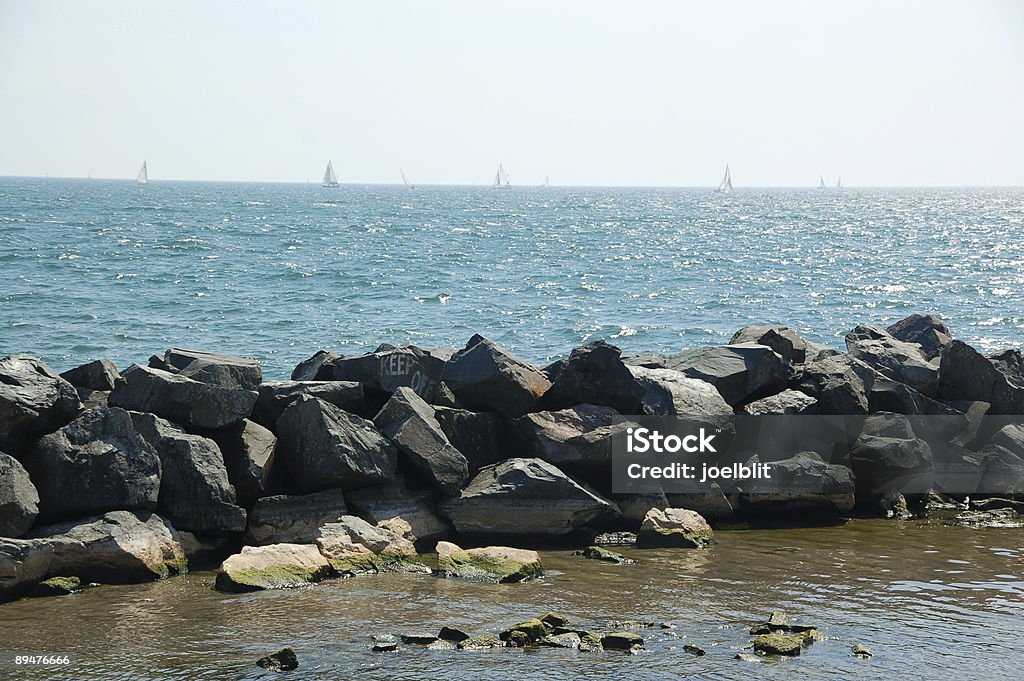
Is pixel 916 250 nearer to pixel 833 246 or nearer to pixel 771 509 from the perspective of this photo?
pixel 833 246

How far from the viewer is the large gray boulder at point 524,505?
12.8m

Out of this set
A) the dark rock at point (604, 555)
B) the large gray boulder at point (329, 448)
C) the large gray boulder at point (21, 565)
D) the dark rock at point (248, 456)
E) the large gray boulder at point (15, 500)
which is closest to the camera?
the large gray boulder at point (21, 565)

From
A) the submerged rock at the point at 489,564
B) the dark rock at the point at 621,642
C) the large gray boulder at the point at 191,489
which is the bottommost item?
the submerged rock at the point at 489,564

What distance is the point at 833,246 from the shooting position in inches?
2724

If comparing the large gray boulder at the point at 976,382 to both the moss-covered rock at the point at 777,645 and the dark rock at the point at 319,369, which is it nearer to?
the moss-covered rock at the point at 777,645

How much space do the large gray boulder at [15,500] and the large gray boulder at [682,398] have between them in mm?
7465

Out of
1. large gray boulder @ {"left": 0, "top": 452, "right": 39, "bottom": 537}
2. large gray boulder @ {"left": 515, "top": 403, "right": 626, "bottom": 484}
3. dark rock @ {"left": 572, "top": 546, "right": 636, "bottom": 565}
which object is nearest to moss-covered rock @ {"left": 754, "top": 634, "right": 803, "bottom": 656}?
dark rock @ {"left": 572, "top": 546, "right": 636, "bottom": 565}

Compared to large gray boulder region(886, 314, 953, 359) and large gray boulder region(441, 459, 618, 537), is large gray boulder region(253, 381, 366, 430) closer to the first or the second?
large gray boulder region(441, 459, 618, 537)

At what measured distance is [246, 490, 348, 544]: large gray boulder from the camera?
12062mm

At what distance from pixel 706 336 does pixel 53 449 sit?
74.4ft

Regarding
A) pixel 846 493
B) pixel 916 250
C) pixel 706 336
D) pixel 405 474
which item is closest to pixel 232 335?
pixel 706 336

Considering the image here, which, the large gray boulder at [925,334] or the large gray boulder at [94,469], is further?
the large gray boulder at [925,334]

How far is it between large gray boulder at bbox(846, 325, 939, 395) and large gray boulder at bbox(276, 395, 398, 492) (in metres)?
8.53

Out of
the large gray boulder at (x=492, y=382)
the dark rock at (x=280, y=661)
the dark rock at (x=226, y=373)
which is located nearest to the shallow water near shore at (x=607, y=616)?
the dark rock at (x=280, y=661)
